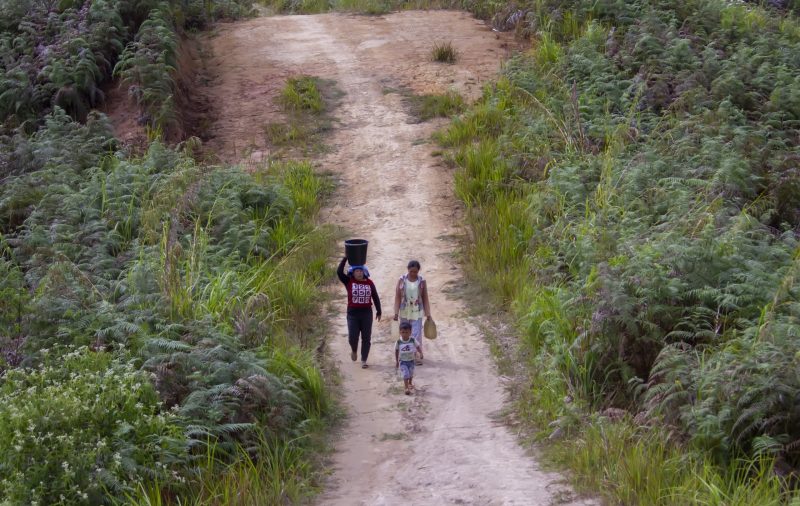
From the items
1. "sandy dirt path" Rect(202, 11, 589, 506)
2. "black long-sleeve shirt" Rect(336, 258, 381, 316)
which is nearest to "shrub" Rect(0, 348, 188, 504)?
"sandy dirt path" Rect(202, 11, 589, 506)

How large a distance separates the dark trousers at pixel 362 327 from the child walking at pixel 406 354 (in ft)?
1.77

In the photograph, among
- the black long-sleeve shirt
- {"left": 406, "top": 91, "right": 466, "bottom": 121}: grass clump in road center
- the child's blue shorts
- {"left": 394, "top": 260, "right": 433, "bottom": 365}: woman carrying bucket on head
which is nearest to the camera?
the child's blue shorts

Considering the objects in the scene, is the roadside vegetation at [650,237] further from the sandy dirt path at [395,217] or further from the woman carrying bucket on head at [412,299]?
the woman carrying bucket on head at [412,299]

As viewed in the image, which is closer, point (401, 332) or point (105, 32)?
Result: point (401, 332)

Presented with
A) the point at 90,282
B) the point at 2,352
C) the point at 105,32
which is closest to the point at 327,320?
the point at 90,282

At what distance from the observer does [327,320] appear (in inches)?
432

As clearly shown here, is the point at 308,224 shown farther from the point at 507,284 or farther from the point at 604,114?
the point at 604,114

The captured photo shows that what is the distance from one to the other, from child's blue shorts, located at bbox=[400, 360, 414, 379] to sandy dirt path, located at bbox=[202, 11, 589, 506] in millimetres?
235

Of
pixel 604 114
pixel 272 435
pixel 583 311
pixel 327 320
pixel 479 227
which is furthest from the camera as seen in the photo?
pixel 604 114

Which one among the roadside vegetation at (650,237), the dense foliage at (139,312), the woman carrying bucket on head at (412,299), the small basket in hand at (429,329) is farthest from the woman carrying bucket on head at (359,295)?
the roadside vegetation at (650,237)

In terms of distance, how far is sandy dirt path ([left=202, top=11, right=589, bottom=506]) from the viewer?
7.68 m

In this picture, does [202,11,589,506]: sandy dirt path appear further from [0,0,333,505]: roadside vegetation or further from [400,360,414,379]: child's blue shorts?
A: [0,0,333,505]: roadside vegetation

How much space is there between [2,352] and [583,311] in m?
5.20

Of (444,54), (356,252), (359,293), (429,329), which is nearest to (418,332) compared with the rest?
(429,329)
